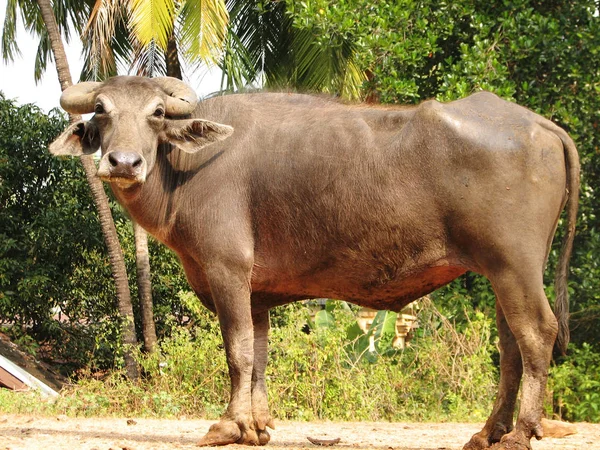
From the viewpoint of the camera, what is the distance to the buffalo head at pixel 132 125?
6.52 m

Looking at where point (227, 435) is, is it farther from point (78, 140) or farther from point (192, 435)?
point (78, 140)

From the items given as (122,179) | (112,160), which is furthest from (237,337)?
(112,160)

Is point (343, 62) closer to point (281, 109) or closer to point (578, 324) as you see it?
point (578, 324)

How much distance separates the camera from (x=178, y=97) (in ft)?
23.7

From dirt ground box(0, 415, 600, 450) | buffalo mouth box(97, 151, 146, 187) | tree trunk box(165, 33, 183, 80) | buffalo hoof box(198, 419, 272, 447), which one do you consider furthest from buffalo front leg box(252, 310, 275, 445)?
tree trunk box(165, 33, 183, 80)

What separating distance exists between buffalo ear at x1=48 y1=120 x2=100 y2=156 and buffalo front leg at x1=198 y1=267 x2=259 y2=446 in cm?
152

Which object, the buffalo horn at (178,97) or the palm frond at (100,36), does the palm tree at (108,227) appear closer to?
the palm frond at (100,36)

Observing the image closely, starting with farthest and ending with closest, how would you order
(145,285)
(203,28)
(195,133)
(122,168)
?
(203,28) → (145,285) → (195,133) → (122,168)

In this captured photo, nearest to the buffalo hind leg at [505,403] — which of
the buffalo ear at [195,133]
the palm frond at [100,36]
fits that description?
the buffalo ear at [195,133]

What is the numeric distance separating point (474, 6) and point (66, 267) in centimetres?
873

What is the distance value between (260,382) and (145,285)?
345 inches

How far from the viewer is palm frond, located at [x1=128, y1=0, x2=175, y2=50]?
15.5 m

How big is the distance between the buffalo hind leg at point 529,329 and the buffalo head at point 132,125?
2417mm

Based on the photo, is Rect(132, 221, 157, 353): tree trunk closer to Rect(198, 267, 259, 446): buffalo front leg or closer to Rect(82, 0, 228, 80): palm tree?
Rect(82, 0, 228, 80): palm tree
